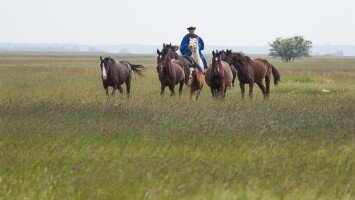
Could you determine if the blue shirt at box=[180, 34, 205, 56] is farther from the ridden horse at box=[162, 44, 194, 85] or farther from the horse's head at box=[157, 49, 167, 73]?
the horse's head at box=[157, 49, 167, 73]

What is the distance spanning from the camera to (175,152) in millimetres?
9102

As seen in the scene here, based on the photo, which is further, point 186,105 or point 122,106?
point 186,105

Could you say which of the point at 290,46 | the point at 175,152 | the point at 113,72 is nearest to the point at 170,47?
the point at 113,72

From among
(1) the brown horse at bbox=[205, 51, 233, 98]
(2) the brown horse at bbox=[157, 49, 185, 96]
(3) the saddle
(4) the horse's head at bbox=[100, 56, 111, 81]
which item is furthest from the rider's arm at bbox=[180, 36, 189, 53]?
(4) the horse's head at bbox=[100, 56, 111, 81]

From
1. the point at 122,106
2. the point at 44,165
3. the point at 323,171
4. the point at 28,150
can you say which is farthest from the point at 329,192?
the point at 122,106

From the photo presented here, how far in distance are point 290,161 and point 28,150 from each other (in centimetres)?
420

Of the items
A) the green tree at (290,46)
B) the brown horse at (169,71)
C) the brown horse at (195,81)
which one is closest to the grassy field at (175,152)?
the brown horse at (169,71)

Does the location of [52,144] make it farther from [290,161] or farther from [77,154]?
[290,161]

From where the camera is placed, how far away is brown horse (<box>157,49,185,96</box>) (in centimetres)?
1831

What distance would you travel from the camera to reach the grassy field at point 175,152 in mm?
6711

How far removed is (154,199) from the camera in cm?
630

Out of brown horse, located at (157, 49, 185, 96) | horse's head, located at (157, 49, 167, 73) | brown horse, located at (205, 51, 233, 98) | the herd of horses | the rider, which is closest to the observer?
brown horse, located at (205, 51, 233, 98)

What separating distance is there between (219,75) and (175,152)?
874cm

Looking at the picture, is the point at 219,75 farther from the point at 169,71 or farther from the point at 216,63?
the point at 169,71
